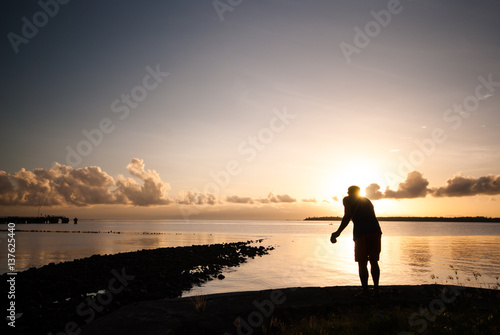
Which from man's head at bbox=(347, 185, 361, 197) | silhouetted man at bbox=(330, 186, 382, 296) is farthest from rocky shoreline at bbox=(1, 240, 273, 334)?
man's head at bbox=(347, 185, 361, 197)

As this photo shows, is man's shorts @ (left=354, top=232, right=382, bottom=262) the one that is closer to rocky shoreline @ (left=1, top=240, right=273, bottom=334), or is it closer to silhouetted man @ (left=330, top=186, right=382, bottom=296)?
silhouetted man @ (left=330, top=186, right=382, bottom=296)

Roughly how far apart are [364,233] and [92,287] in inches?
535

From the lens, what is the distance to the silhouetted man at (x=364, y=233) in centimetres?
809

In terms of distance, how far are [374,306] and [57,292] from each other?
44.6 ft

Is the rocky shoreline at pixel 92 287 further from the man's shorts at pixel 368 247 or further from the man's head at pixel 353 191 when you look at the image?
the man's head at pixel 353 191

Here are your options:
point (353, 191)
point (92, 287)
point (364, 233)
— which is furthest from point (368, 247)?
point (92, 287)

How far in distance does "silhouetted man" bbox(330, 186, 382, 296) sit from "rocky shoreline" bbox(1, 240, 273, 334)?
6.53 metres

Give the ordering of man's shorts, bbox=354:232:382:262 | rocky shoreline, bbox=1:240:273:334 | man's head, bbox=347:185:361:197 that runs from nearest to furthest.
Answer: man's shorts, bbox=354:232:382:262 < man's head, bbox=347:185:361:197 < rocky shoreline, bbox=1:240:273:334

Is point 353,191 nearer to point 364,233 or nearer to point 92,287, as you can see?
point 364,233

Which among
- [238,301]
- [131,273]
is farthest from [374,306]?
[131,273]

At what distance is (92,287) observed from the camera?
615 inches

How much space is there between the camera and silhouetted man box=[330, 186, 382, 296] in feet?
26.6

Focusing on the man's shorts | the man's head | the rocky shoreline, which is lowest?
the rocky shoreline

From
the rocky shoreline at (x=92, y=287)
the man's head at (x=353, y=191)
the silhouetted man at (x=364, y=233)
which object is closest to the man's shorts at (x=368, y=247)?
the silhouetted man at (x=364, y=233)
